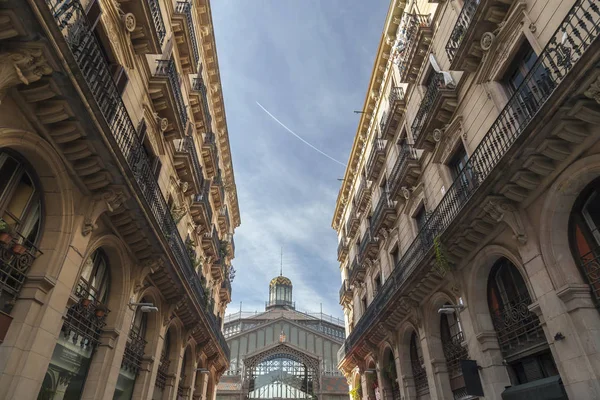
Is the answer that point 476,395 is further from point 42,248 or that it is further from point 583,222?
point 42,248

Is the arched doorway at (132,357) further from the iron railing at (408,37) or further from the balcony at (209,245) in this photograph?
the iron railing at (408,37)

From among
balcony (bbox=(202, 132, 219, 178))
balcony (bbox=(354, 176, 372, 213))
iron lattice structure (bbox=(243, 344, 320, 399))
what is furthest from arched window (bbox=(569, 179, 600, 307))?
iron lattice structure (bbox=(243, 344, 320, 399))

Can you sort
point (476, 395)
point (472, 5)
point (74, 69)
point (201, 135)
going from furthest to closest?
point (201, 135) → point (472, 5) → point (476, 395) → point (74, 69)

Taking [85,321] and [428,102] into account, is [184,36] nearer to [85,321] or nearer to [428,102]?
[428,102]

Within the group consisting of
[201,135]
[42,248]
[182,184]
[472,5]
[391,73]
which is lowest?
[42,248]

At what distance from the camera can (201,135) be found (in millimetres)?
20578

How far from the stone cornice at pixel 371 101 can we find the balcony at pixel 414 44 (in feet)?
6.01

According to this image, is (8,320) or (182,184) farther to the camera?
(182,184)

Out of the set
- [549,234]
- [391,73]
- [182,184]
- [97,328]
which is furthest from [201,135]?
[549,234]

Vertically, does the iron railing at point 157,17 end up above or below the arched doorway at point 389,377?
above

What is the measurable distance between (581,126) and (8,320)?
11.3 meters

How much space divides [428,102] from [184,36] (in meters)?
9.94

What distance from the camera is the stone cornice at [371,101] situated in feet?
64.8

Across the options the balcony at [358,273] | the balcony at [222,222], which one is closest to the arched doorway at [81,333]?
the balcony at [222,222]
